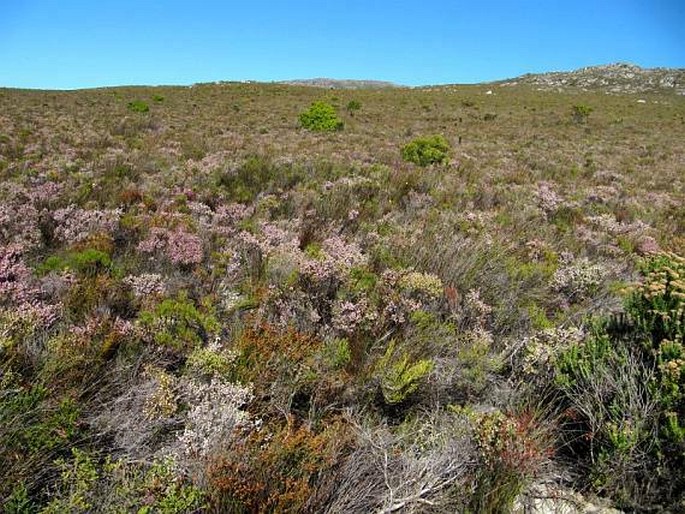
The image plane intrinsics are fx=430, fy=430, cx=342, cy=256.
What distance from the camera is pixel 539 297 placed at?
5.33 meters

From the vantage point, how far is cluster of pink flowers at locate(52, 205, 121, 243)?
5.82 meters

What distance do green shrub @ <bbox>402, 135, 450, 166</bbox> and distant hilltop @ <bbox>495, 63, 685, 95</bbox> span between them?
53615 millimetres

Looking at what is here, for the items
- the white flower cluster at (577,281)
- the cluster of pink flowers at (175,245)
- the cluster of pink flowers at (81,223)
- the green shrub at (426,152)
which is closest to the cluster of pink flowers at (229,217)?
the cluster of pink flowers at (175,245)

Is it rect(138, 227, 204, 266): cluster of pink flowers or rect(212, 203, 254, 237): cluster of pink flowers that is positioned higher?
rect(212, 203, 254, 237): cluster of pink flowers

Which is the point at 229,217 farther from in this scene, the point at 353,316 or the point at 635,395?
the point at 635,395

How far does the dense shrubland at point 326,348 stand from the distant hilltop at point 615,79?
61931 mm

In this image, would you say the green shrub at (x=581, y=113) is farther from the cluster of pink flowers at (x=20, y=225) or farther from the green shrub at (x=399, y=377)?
the cluster of pink flowers at (x=20, y=225)

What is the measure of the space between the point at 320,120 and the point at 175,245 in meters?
17.0

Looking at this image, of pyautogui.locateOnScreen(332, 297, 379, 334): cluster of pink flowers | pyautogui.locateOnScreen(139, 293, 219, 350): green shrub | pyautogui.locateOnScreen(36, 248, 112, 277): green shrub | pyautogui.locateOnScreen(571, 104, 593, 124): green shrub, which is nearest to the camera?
pyautogui.locateOnScreen(139, 293, 219, 350): green shrub

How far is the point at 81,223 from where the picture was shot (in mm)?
6195

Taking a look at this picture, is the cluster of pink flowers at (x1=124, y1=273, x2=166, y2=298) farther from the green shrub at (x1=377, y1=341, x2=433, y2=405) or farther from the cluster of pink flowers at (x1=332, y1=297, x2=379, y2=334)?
the green shrub at (x1=377, y1=341, x2=433, y2=405)

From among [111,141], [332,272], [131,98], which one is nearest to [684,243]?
[332,272]

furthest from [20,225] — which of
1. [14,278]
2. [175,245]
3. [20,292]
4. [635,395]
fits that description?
[635,395]

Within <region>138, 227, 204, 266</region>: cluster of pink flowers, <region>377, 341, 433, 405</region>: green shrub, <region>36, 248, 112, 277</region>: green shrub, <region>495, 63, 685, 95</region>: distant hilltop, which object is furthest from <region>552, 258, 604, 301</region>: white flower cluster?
<region>495, 63, 685, 95</region>: distant hilltop
